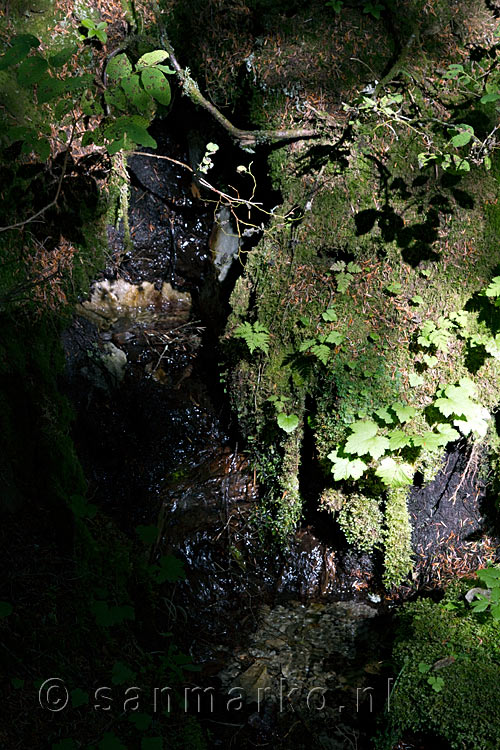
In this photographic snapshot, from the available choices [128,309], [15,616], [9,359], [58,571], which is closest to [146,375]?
[128,309]

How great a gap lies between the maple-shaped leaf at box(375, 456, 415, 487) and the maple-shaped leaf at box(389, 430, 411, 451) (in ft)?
0.45

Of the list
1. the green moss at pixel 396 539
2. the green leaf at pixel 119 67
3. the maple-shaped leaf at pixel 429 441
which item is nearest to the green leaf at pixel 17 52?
the green leaf at pixel 119 67

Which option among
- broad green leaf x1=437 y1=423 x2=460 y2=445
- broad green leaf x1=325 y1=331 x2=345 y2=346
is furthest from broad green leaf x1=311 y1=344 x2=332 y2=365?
broad green leaf x1=437 y1=423 x2=460 y2=445

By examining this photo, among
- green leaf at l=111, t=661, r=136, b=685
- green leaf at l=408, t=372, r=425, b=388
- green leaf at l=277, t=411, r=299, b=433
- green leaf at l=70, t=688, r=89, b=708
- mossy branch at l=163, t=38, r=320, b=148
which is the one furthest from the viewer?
mossy branch at l=163, t=38, r=320, b=148

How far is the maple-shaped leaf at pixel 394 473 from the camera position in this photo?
4.36m

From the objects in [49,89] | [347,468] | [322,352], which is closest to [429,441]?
[347,468]

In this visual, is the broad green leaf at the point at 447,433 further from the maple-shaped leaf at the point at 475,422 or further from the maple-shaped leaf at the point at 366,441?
the maple-shaped leaf at the point at 366,441

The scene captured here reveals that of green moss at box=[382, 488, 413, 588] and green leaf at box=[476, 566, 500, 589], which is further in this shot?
green moss at box=[382, 488, 413, 588]

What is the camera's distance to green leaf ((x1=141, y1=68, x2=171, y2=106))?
3.75m

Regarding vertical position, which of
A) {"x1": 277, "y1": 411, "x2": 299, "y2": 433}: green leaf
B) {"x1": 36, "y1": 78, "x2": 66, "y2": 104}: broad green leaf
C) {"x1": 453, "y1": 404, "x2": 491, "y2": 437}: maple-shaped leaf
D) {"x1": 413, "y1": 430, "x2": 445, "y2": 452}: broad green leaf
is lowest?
{"x1": 277, "y1": 411, "x2": 299, "y2": 433}: green leaf

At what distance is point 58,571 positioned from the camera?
339cm

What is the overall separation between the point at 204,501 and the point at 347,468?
1574 mm

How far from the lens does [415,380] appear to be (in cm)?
456

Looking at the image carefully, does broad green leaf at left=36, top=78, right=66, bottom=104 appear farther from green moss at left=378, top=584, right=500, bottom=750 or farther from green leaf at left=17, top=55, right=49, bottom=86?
green moss at left=378, top=584, right=500, bottom=750
